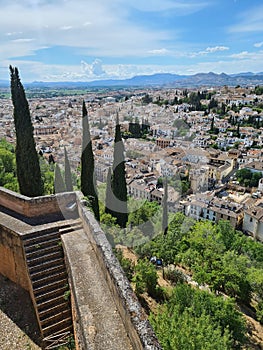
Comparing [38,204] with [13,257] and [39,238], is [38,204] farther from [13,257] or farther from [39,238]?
[13,257]

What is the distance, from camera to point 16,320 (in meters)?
6.06

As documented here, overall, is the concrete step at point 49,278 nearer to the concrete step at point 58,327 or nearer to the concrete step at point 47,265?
the concrete step at point 47,265

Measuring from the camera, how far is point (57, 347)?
17.4 ft

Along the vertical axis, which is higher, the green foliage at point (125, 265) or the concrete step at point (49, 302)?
the concrete step at point (49, 302)

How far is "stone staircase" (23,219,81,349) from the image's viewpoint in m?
5.53

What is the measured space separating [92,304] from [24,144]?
9622 mm

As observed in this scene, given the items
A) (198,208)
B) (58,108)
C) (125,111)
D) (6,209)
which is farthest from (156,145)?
(58,108)

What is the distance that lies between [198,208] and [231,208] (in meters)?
4.05

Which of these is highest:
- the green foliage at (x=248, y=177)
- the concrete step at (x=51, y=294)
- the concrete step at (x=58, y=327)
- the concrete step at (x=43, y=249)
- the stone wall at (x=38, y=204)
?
the stone wall at (x=38, y=204)

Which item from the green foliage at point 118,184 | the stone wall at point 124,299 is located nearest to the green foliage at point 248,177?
the green foliage at point 118,184

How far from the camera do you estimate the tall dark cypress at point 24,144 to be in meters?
12.0

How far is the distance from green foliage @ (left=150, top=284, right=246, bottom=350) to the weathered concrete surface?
108 inches

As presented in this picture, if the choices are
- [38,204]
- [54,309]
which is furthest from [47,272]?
[38,204]

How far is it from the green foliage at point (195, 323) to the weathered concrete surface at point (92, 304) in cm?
274
